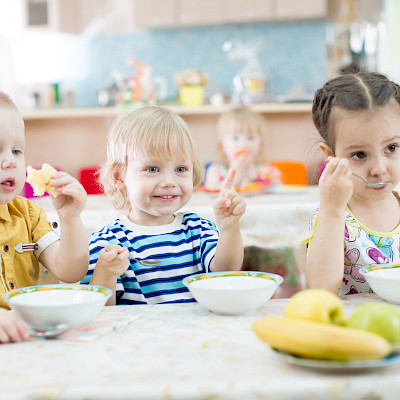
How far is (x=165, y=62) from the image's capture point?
5.05 meters

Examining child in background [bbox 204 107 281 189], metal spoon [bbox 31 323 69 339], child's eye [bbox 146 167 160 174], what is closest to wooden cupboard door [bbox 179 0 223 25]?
child in background [bbox 204 107 281 189]

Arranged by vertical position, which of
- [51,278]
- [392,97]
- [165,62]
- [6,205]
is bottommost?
[51,278]


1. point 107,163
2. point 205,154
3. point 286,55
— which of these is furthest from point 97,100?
point 107,163

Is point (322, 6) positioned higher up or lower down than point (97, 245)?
higher up

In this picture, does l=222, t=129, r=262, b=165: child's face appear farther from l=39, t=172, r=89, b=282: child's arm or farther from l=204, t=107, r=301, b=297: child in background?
l=39, t=172, r=89, b=282: child's arm

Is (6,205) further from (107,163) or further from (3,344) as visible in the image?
(3,344)

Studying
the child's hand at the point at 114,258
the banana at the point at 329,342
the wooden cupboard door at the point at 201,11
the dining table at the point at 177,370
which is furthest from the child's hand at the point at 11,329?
the wooden cupboard door at the point at 201,11

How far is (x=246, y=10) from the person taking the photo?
15.2 feet

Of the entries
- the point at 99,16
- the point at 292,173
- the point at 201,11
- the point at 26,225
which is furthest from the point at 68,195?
the point at 99,16

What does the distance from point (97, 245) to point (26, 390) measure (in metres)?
0.68

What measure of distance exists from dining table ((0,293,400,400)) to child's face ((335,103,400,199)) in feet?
1.58

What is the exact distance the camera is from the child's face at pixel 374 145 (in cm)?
124

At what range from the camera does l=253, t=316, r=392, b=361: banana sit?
68 cm

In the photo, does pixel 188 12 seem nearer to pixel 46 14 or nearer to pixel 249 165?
pixel 46 14
